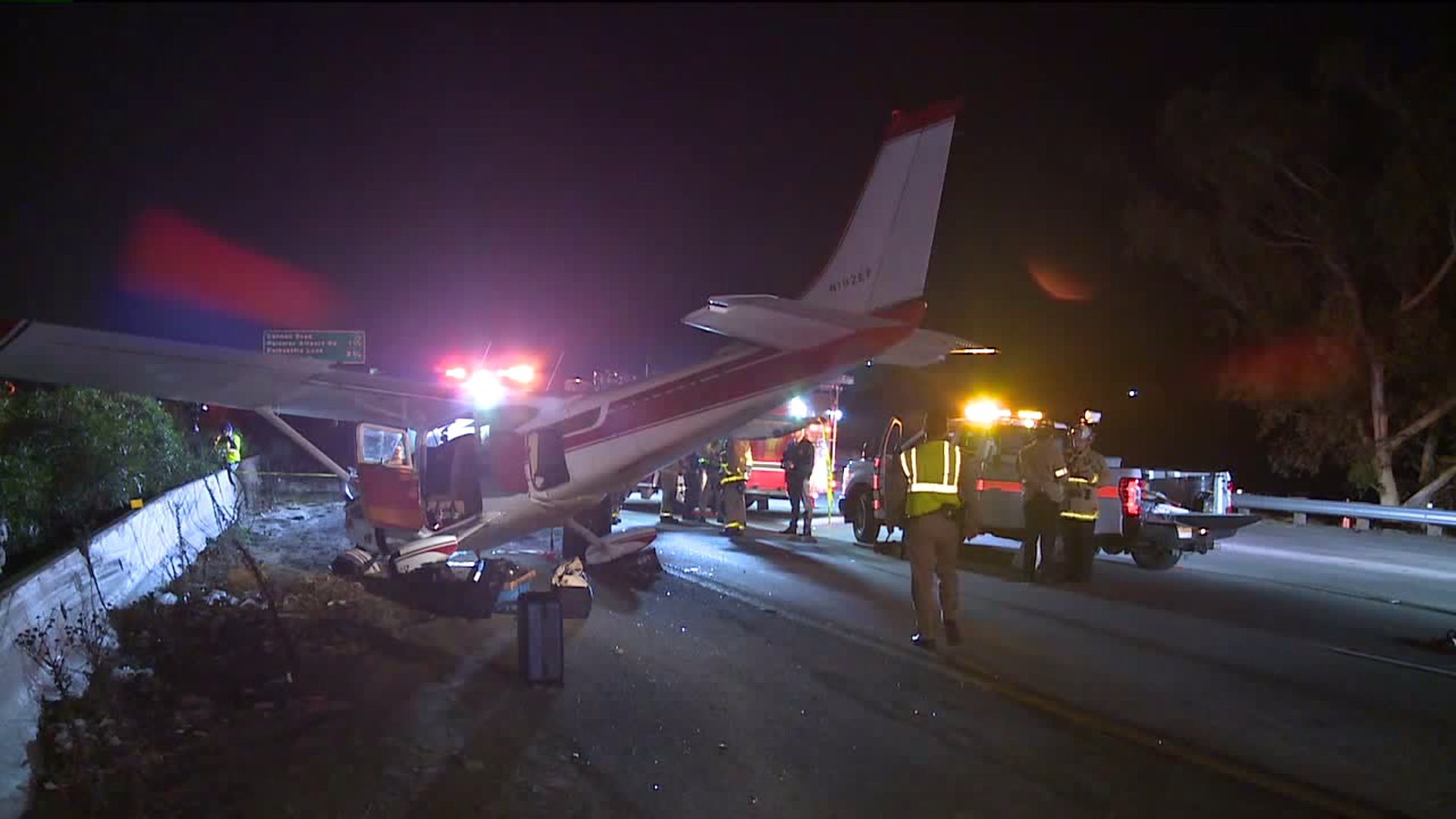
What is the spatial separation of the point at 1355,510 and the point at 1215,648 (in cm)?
1560

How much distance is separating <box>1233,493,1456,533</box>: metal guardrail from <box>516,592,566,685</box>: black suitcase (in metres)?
18.8

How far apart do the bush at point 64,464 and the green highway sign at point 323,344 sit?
16697 mm

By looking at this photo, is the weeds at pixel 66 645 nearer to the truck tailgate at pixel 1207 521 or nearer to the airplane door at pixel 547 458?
the airplane door at pixel 547 458

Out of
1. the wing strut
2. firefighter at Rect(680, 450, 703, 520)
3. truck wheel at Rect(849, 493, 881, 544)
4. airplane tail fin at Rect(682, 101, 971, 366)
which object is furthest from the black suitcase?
firefighter at Rect(680, 450, 703, 520)

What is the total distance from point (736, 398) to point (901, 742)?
4.74 m

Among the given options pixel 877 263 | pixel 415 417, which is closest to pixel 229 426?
pixel 415 417

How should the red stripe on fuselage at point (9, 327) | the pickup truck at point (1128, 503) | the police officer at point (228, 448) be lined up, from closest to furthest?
1. the red stripe on fuselage at point (9, 327)
2. the pickup truck at point (1128, 503)
3. the police officer at point (228, 448)

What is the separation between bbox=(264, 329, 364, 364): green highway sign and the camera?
2856cm

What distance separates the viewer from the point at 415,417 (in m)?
11.3

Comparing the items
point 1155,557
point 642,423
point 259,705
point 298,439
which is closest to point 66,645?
point 259,705

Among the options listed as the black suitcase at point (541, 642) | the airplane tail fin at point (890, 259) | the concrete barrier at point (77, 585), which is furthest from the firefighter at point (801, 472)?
the black suitcase at point (541, 642)

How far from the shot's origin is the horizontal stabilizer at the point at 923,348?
9617 mm

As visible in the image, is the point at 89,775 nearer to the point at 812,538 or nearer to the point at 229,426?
the point at 812,538

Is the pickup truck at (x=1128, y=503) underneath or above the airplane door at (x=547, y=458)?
underneath
